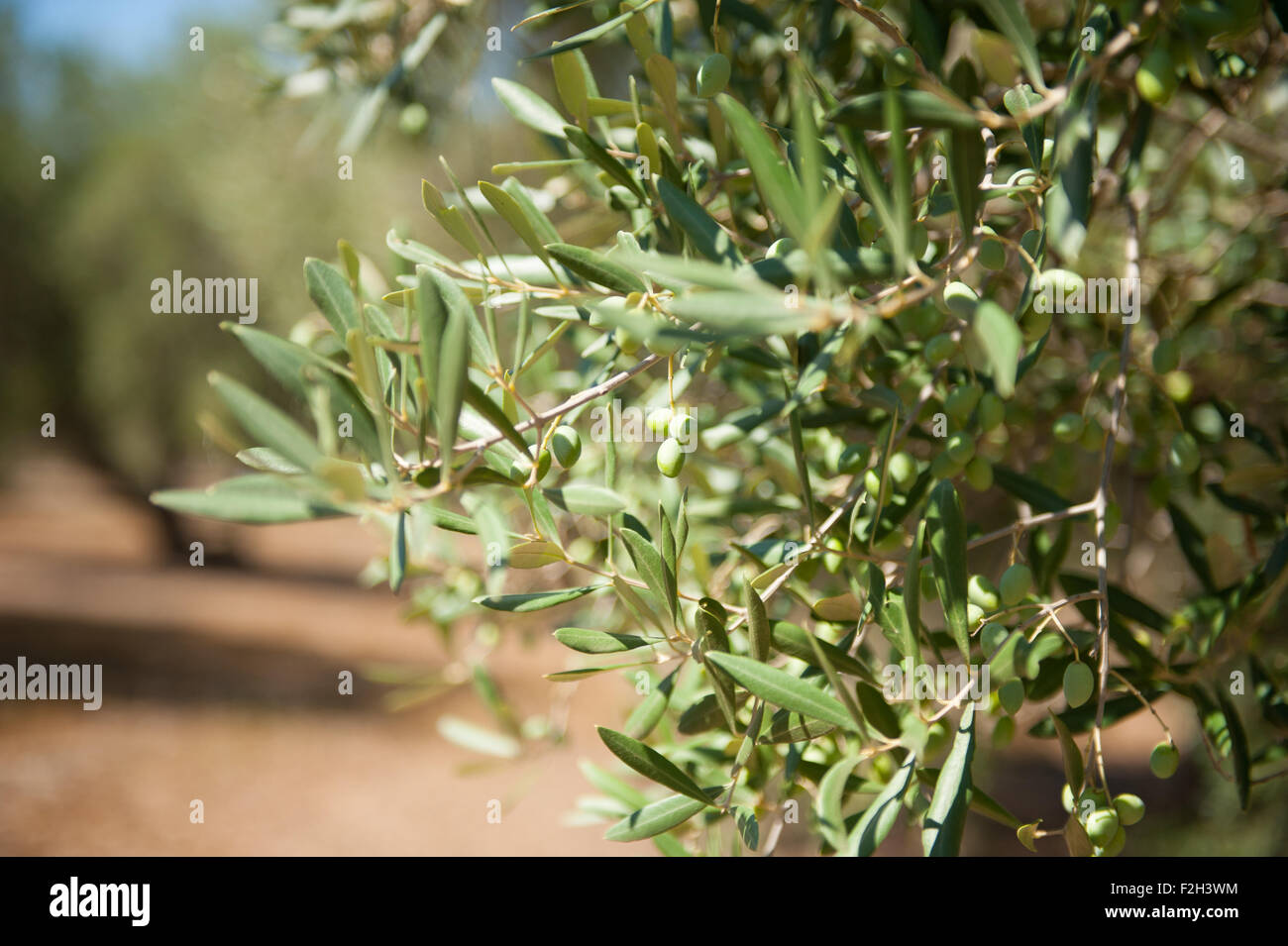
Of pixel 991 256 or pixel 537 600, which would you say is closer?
pixel 991 256

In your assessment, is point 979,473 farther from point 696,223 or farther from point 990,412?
point 696,223

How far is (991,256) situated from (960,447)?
0.26m

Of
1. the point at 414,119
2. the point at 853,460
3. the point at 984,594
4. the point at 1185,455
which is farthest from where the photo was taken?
the point at 414,119

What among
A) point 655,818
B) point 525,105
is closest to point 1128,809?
point 655,818

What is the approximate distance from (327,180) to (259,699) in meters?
5.85

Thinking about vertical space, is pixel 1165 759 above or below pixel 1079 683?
below

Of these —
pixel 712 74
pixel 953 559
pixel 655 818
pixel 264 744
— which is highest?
pixel 712 74

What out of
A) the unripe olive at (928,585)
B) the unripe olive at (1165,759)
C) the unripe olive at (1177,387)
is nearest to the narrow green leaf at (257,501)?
the unripe olive at (928,585)

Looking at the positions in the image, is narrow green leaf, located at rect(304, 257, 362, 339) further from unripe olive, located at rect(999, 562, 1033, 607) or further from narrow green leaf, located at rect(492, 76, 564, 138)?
unripe olive, located at rect(999, 562, 1033, 607)

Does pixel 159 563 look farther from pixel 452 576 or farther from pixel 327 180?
pixel 452 576

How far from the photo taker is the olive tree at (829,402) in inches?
26.3

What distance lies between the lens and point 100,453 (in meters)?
12.6

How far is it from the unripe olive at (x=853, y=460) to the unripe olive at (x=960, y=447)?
0.10 metres

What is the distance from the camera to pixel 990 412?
100 centimetres
